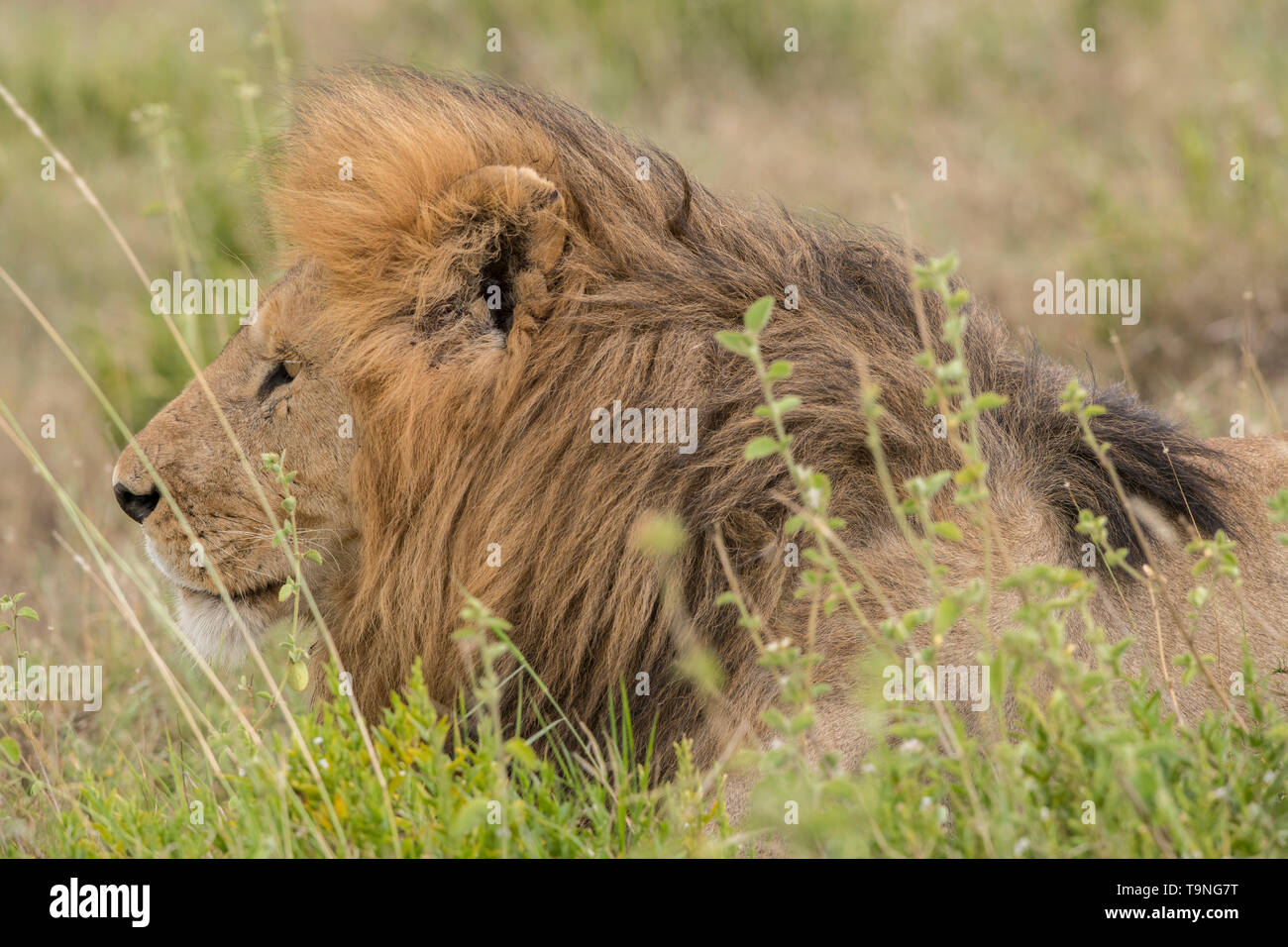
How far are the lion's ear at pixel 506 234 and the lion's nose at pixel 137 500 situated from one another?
0.96 metres

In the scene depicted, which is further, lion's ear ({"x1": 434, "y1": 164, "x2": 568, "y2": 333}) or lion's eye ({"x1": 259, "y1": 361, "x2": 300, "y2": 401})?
lion's eye ({"x1": 259, "y1": 361, "x2": 300, "y2": 401})

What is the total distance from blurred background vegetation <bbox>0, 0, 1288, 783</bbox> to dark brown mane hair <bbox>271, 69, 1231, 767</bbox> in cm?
131

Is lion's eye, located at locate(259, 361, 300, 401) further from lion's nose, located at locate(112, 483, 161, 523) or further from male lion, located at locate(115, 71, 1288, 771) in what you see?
lion's nose, located at locate(112, 483, 161, 523)

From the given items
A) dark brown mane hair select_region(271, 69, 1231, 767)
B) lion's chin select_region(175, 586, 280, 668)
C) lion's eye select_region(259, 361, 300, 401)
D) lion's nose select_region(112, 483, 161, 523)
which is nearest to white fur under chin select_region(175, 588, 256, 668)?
lion's chin select_region(175, 586, 280, 668)

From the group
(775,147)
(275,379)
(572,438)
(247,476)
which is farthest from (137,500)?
(775,147)

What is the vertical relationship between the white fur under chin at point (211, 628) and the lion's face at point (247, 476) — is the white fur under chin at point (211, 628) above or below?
below

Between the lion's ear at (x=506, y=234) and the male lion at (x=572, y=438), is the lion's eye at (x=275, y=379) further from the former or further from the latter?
the lion's ear at (x=506, y=234)

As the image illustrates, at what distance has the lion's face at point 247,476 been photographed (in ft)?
10.2

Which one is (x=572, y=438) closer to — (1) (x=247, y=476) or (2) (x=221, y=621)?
(1) (x=247, y=476)

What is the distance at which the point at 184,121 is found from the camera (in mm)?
10867

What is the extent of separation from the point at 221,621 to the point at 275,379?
60 cm

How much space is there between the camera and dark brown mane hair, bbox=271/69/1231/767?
2.88 m

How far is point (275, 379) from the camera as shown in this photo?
3227 mm

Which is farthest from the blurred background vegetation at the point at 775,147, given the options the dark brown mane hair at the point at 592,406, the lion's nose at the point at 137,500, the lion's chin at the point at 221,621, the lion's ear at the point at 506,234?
the lion's ear at the point at 506,234
